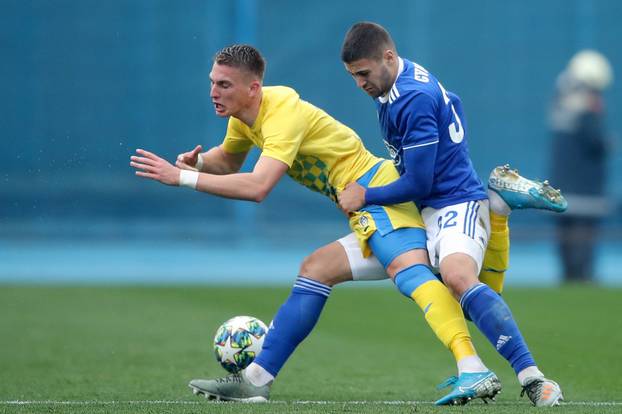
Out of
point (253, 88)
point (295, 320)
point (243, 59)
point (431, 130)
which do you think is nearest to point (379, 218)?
point (431, 130)

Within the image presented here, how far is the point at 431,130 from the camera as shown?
5.67 m

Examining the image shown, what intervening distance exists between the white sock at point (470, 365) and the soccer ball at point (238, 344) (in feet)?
3.97

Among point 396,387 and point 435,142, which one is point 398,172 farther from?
point 396,387

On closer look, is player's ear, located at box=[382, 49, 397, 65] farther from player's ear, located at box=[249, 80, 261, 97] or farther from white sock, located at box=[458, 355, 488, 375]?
white sock, located at box=[458, 355, 488, 375]

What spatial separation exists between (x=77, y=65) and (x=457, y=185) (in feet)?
35.1

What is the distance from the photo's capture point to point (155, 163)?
18.7 feet

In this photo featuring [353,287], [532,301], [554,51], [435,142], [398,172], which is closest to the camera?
[435,142]

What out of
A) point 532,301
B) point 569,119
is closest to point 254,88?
point 532,301

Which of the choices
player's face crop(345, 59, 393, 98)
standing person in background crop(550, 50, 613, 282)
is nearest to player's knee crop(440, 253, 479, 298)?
player's face crop(345, 59, 393, 98)

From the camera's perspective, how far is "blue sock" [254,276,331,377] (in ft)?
19.8

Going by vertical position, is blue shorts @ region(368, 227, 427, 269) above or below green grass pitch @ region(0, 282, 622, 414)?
above

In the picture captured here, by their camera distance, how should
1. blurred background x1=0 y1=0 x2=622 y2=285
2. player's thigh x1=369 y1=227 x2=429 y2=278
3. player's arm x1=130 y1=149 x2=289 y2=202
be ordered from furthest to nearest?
1. blurred background x1=0 y1=0 x2=622 y2=285
2. player's thigh x1=369 y1=227 x2=429 y2=278
3. player's arm x1=130 y1=149 x2=289 y2=202

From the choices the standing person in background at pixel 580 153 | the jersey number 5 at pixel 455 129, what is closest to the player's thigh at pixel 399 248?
the jersey number 5 at pixel 455 129

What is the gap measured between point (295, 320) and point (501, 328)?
41.2 inches
